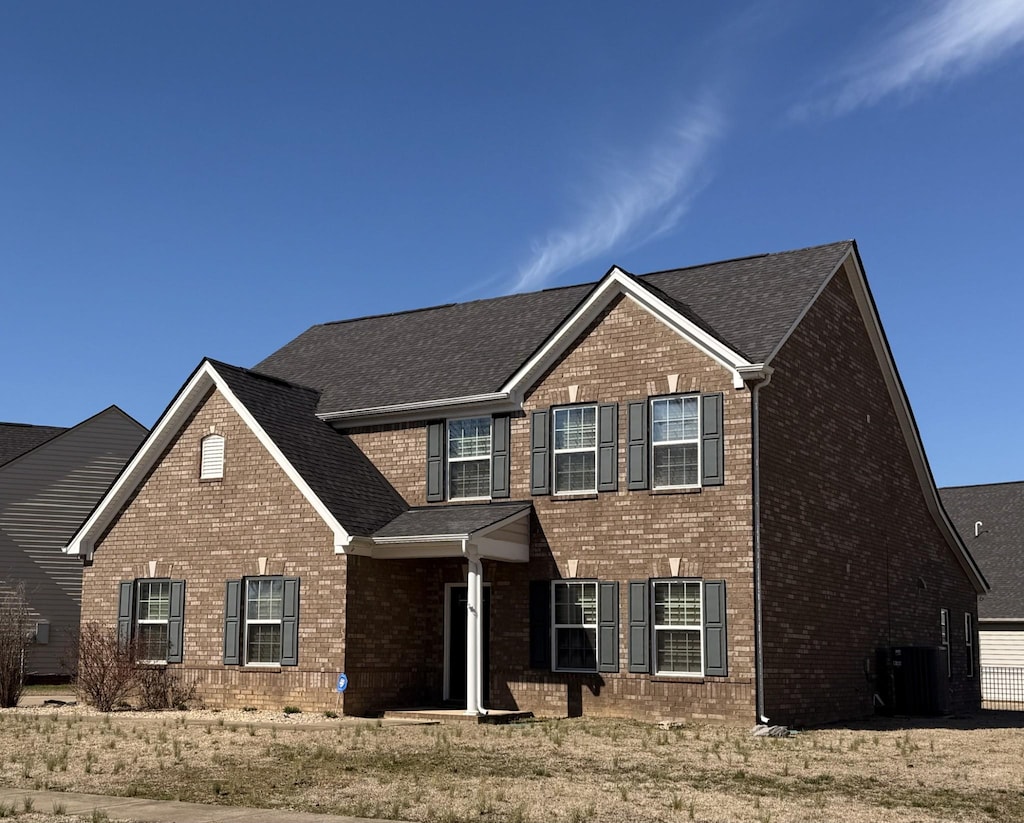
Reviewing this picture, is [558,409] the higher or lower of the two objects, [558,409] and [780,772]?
the higher

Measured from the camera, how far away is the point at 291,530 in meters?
22.1

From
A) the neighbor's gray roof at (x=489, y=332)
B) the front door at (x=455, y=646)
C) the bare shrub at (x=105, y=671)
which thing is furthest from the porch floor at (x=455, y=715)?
the neighbor's gray roof at (x=489, y=332)

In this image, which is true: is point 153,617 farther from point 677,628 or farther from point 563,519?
point 677,628

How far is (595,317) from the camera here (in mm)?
21922

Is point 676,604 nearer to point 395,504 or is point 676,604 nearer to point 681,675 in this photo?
point 681,675

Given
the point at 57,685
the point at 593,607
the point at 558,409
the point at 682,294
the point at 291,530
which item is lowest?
the point at 57,685

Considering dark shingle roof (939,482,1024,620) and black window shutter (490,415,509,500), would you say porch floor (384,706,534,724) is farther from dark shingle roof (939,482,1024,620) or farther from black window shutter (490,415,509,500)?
dark shingle roof (939,482,1024,620)

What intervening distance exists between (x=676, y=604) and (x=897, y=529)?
25.0 ft

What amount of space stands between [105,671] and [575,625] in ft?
28.4

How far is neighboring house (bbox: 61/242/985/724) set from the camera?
20.2 metres

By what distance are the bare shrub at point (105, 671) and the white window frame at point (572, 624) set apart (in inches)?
306

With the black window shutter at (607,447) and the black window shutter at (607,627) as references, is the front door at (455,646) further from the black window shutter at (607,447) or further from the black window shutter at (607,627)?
the black window shutter at (607,447)

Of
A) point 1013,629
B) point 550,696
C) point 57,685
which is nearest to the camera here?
point 550,696

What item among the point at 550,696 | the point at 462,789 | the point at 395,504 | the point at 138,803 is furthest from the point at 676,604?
the point at 138,803
